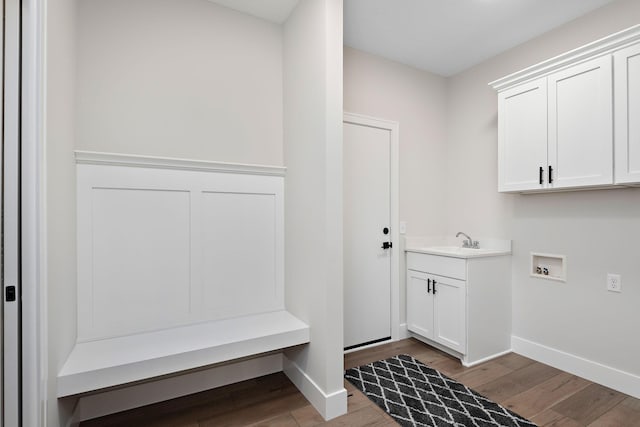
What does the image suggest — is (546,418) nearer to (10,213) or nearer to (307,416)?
(307,416)

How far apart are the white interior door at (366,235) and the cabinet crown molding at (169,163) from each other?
765mm

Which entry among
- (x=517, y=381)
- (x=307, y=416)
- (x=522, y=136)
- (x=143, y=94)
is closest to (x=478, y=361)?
(x=517, y=381)

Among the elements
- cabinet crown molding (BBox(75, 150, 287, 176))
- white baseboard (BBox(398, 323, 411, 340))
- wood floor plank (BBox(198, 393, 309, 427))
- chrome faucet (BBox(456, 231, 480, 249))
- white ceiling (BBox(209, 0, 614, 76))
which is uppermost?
white ceiling (BBox(209, 0, 614, 76))

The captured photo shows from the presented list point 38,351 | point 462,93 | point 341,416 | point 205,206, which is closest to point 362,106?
point 462,93

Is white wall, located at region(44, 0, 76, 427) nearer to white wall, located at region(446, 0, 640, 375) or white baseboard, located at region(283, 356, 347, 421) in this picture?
white baseboard, located at region(283, 356, 347, 421)

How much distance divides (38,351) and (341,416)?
1617mm

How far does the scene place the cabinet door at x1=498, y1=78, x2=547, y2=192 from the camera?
2473 millimetres

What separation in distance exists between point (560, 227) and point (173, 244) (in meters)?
3.02

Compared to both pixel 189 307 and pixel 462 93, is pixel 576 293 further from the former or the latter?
pixel 189 307

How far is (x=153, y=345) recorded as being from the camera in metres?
1.85

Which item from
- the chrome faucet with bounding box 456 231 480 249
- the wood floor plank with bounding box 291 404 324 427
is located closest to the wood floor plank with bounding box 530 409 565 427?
the wood floor plank with bounding box 291 404 324 427

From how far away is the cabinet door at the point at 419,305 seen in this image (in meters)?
2.92

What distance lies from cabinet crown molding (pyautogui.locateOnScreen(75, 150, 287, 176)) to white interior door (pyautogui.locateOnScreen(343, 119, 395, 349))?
2.51 ft

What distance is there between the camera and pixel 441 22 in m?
2.55
